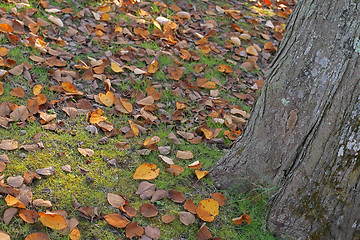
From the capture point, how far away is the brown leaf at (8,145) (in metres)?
2.32

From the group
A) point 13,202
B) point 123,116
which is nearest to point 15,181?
point 13,202

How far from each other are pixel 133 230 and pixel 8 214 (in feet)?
2.06

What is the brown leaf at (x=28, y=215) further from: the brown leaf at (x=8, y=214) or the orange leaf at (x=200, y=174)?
the orange leaf at (x=200, y=174)

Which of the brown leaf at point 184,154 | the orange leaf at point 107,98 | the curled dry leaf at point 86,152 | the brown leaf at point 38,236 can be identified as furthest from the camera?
the orange leaf at point 107,98

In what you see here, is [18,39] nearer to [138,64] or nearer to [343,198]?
[138,64]

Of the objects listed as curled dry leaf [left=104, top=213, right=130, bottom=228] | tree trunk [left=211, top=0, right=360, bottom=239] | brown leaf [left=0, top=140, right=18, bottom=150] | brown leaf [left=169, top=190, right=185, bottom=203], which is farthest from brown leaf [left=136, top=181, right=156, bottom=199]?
brown leaf [left=0, top=140, right=18, bottom=150]

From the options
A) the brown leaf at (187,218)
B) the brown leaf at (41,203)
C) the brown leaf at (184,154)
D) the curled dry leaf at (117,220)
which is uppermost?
the brown leaf at (184,154)

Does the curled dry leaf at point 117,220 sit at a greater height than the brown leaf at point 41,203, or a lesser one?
greater

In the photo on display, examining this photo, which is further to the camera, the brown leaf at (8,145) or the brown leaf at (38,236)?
the brown leaf at (8,145)

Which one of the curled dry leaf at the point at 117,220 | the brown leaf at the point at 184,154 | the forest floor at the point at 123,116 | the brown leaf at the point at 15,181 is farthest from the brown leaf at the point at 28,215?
the brown leaf at the point at 184,154

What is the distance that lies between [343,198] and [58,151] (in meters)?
1.63

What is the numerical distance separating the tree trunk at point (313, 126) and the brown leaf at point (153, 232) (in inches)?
25.0

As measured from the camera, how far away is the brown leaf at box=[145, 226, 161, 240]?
2.07 metres

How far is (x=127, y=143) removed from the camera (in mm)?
2619
